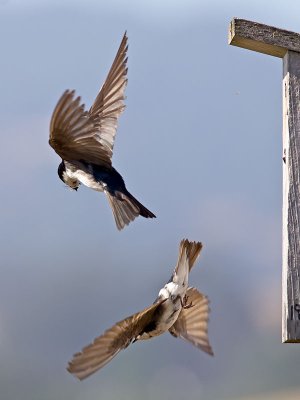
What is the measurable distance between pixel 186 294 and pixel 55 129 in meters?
0.65

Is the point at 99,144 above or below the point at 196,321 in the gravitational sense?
above

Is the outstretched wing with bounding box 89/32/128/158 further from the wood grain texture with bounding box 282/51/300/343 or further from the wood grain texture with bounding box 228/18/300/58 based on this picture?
the wood grain texture with bounding box 282/51/300/343

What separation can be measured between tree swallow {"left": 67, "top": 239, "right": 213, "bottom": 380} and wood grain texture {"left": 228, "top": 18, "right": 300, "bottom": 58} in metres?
0.70

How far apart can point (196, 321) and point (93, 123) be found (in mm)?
744

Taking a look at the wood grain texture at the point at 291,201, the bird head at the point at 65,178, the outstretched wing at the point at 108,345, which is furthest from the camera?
the bird head at the point at 65,178

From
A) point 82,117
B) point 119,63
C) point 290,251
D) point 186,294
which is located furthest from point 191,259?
point 119,63

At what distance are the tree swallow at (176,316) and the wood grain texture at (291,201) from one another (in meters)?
0.25

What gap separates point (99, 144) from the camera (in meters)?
2.80

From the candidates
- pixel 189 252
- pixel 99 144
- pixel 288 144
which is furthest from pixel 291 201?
pixel 99 144

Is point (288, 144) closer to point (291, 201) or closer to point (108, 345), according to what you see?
point (291, 201)

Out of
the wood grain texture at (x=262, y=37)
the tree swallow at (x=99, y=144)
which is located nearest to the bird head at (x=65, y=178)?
the tree swallow at (x=99, y=144)

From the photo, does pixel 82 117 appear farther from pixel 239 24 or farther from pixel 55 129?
pixel 239 24

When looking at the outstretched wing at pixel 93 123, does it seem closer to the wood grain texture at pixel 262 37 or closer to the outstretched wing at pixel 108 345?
the wood grain texture at pixel 262 37

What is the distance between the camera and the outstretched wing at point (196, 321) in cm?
259
